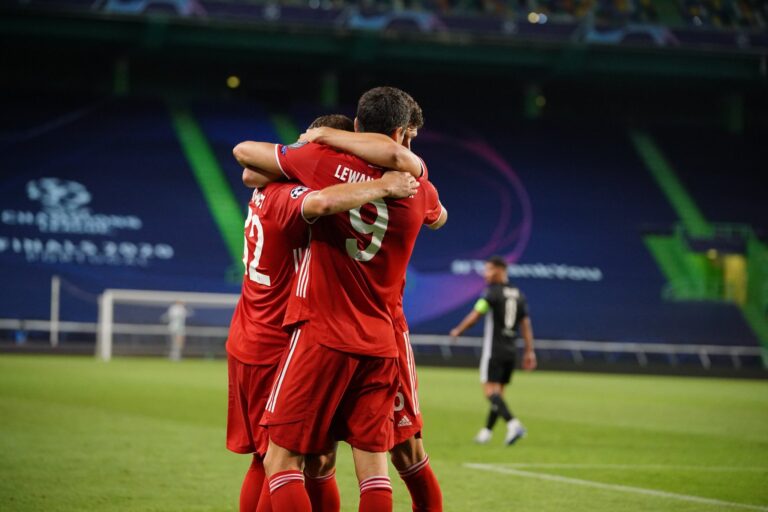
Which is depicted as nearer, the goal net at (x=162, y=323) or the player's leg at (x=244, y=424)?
the player's leg at (x=244, y=424)

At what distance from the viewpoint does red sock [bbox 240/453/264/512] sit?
5578mm

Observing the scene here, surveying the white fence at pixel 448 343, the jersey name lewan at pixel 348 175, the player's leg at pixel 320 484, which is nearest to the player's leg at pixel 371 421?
the player's leg at pixel 320 484

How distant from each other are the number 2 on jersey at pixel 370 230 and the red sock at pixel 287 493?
98 cm

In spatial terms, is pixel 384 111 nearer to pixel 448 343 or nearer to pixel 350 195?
pixel 350 195

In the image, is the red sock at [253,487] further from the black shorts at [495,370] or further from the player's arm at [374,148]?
the black shorts at [495,370]

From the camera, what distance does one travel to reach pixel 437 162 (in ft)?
122

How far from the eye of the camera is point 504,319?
13.3 metres

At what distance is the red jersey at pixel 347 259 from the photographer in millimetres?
4883

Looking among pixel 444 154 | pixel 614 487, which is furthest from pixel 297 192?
pixel 444 154

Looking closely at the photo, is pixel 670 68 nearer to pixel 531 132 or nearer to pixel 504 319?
pixel 531 132

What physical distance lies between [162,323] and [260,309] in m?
27.6

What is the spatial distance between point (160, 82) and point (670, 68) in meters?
16.7

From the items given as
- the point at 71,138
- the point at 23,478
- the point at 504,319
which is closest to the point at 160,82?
the point at 71,138

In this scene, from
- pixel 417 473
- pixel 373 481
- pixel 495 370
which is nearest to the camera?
pixel 373 481
